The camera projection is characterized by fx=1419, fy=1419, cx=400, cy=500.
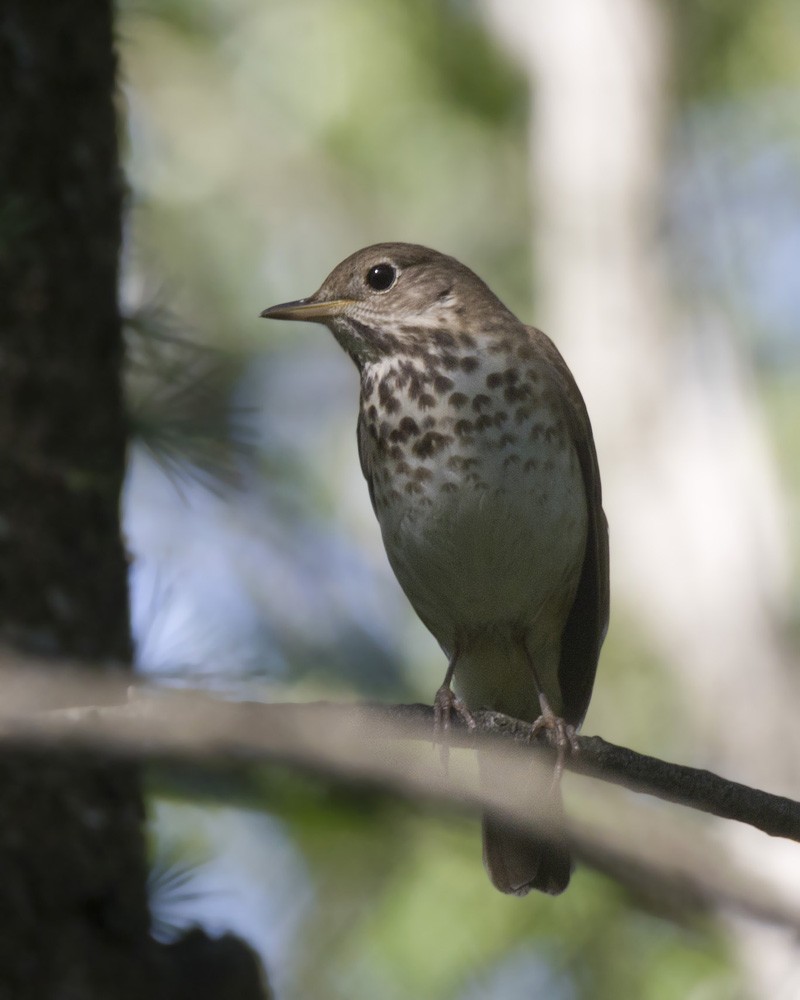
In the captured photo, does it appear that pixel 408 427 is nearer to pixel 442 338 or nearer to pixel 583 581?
pixel 442 338

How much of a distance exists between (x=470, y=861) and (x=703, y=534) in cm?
314

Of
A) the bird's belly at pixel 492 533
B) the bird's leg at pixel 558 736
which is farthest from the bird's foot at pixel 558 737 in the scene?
the bird's belly at pixel 492 533

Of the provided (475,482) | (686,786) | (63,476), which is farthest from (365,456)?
(686,786)

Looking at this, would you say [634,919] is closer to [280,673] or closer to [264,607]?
[264,607]

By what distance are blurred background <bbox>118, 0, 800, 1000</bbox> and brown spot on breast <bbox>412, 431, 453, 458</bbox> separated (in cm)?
49

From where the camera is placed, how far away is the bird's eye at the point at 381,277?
4.56 meters

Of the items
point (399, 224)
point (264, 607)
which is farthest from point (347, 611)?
point (399, 224)

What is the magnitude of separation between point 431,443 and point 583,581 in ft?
2.87

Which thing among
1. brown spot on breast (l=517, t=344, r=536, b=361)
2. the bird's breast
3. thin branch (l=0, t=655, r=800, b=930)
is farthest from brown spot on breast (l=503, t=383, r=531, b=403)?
thin branch (l=0, t=655, r=800, b=930)

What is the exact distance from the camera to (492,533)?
3.99m

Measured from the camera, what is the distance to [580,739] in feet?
9.98

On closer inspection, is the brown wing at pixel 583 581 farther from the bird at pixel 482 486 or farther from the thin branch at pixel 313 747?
the thin branch at pixel 313 747

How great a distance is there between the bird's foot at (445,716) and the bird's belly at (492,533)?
1.32ft

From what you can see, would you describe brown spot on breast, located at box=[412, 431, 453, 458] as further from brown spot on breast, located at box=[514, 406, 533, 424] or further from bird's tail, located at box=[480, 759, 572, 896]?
bird's tail, located at box=[480, 759, 572, 896]
